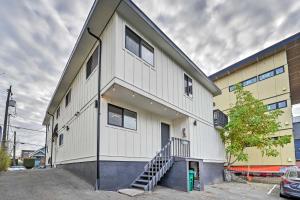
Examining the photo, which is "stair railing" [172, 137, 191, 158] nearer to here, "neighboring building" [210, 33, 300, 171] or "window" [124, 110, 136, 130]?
"window" [124, 110, 136, 130]

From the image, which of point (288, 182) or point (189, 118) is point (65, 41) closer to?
point (189, 118)

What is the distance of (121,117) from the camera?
28.9ft

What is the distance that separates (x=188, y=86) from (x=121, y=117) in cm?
548

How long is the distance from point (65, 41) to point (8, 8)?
11.5ft

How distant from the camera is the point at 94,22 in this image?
326 inches

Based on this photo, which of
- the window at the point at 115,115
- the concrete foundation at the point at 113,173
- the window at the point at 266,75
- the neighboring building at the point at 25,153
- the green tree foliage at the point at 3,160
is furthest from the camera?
the neighboring building at the point at 25,153

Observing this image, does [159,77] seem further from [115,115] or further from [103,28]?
[103,28]

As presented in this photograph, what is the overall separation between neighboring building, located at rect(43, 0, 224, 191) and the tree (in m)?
3.68

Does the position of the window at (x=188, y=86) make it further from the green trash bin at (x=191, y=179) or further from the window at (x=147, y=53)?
the green trash bin at (x=191, y=179)

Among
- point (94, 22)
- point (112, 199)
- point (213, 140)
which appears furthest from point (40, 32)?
point (213, 140)

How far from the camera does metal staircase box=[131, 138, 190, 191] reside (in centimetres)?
804

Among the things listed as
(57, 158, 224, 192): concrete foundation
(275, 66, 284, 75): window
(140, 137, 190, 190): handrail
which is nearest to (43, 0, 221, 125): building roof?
(140, 137, 190, 190): handrail

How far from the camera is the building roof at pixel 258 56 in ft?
65.6

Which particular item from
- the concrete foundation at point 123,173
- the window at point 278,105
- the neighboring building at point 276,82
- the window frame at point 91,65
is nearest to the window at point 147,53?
the window frame at point 91,65
